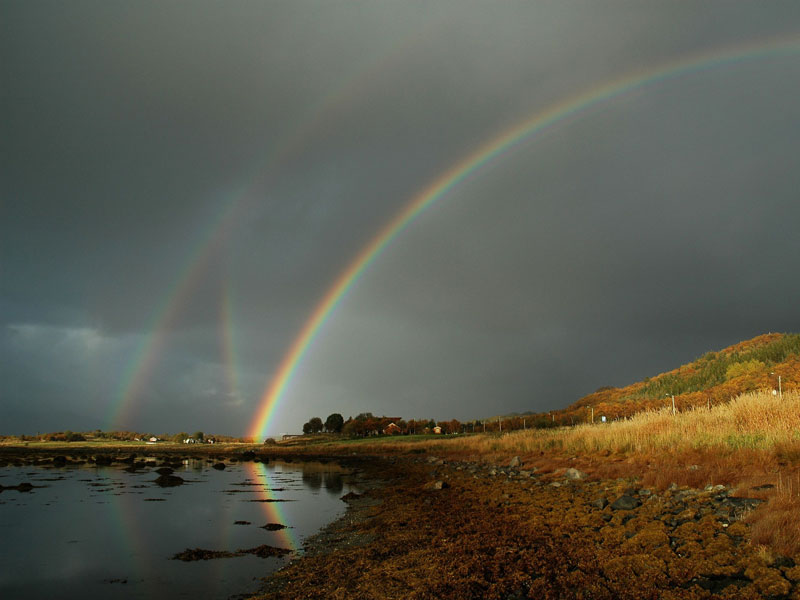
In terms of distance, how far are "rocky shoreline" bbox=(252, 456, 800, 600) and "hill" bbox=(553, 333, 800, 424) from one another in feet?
127

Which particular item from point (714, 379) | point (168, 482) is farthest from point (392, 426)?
point (168, 482)

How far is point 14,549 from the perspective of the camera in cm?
1675

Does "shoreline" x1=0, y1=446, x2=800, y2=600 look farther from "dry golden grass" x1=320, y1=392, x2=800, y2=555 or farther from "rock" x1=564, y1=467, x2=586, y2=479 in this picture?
"rock" x1=564, y1=467, x2=586, y2=479

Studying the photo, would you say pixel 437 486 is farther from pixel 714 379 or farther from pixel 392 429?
pixel 392 429

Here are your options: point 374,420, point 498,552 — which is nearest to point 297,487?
point 498,552

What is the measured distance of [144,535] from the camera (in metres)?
19.3

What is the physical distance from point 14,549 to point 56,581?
5.61 meters

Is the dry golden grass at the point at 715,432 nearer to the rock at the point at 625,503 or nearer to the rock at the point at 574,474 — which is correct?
the rock at the point at 574,474

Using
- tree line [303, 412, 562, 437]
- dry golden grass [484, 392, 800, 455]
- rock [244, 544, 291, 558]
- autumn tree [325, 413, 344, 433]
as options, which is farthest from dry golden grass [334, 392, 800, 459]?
autumn tree [325, 413, 344, 433]

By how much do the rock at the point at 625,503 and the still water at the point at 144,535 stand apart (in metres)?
9.59

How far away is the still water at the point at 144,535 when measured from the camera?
12398 mm

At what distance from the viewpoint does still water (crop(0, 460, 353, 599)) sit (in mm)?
12398

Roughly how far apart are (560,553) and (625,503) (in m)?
4.26

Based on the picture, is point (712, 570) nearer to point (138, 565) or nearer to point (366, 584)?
point (366, 584)
